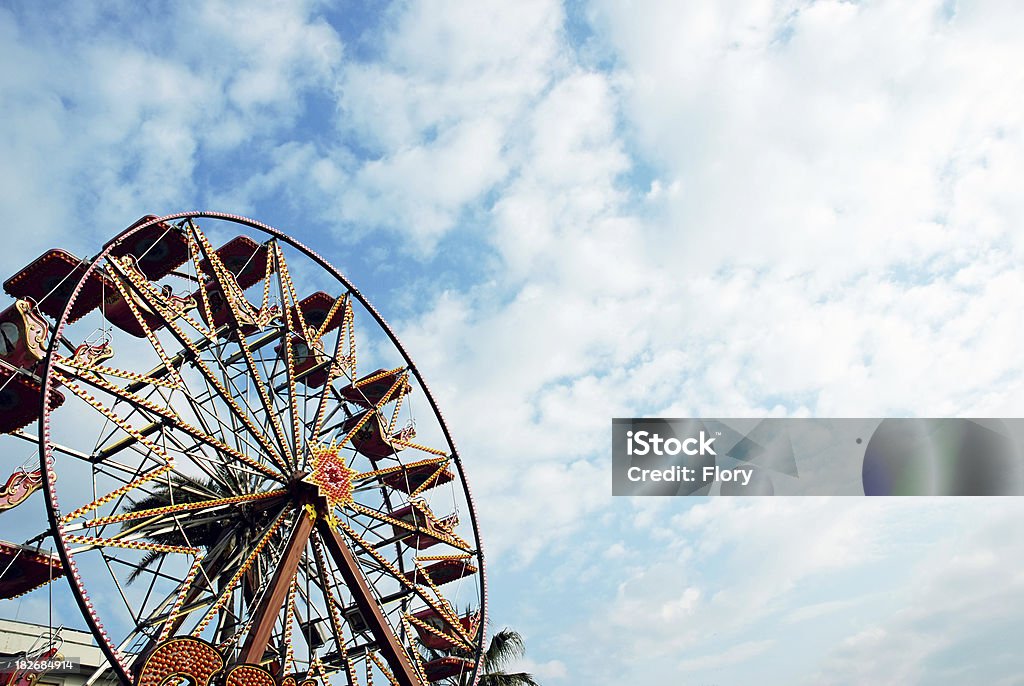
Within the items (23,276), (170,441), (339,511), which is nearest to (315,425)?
(339,511)

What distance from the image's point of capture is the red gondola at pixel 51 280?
54.0ft

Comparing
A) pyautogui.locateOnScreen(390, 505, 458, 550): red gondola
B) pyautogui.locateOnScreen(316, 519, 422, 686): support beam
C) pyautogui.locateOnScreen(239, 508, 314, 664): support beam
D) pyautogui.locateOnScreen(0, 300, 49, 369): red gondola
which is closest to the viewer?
pyautogui.locateOnScreen(239, 508, 314, 664): support beam

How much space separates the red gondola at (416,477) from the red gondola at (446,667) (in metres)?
3.76

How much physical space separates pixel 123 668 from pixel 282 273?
33.0 feet

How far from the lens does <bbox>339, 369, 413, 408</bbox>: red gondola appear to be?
71.9ft

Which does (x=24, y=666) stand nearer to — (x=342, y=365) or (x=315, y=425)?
(x=315, y=425)

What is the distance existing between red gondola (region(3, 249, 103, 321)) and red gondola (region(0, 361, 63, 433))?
1818 millimetres

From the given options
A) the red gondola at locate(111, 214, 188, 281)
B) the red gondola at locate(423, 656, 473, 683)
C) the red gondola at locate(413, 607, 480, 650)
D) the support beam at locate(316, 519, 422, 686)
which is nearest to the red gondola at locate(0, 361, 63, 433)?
the red gondola at locate(111, 214, 188, 281)

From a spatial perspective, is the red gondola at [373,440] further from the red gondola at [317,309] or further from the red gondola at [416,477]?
the red gondola at [317,309]

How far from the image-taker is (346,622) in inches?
728

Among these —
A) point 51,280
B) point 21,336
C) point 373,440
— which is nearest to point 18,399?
Result: point 21,336

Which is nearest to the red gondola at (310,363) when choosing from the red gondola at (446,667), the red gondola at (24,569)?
the red gondola at (446,667)

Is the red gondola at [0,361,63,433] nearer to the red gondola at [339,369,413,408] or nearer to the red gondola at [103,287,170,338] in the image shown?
the red gondola at [103,287,170,338]

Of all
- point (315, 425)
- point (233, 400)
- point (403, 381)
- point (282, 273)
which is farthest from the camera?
point (403, 381)
